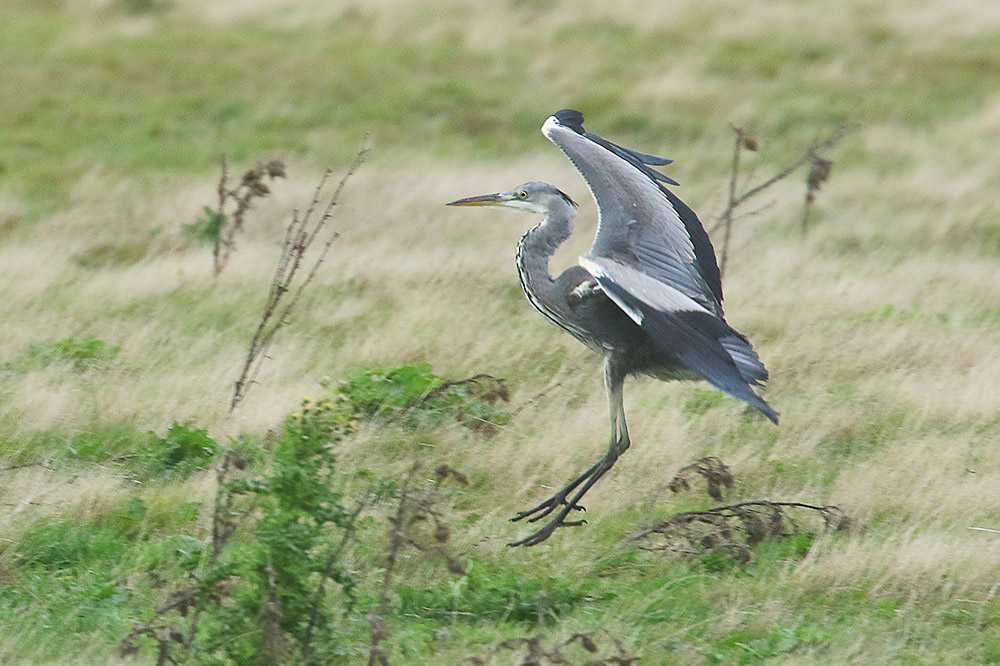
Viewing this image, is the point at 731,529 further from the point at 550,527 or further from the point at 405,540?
the point at 405,540

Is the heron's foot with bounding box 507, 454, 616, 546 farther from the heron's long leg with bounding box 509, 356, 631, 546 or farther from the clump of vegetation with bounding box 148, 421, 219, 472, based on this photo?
the clump of vegetation with bounding box 148, 421, 219, 472

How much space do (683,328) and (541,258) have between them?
1.06 m

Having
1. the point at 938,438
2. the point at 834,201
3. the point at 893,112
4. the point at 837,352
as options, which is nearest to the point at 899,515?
the point at 938,438

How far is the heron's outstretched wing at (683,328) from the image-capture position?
15.7 ft

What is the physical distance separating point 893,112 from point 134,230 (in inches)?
370

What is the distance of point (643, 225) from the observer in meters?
5.75

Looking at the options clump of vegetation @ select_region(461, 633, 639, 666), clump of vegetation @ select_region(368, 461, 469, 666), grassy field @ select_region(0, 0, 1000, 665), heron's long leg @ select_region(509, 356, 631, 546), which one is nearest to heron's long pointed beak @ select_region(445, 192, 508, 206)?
grassy field @ select_region(0, 0, 1000, 665)

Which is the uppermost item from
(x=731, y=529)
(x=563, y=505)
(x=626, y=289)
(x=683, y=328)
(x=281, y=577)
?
(x=626, y=289)

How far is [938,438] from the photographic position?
20.4 feet

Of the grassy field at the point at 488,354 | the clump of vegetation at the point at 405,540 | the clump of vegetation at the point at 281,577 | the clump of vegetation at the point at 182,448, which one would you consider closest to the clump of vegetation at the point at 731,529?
the grassy field at the point at 488,354

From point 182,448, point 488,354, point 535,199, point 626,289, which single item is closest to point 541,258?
point 535,199

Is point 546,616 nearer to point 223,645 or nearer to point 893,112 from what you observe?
point 223,645

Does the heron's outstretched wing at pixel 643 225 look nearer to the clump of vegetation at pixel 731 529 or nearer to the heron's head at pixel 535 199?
the heron's head at pixel 535 199

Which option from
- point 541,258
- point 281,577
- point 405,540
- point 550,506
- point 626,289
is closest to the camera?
point 281,577
